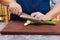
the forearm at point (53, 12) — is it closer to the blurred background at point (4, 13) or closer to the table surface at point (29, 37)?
the table surface at point (29, 37)

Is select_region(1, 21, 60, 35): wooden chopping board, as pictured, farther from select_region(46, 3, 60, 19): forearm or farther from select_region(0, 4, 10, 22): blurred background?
select_region(0, 4, 10, 22): blurred background

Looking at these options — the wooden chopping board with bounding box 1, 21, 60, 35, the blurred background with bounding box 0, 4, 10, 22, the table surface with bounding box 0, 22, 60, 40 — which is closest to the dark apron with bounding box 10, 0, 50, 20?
the wooden chopping board with bounding box 1, 21, 60, 35

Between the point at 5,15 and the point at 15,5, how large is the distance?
119cm

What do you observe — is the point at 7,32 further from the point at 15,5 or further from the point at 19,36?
the point at 15,5

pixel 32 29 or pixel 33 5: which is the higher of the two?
pixel 33 5

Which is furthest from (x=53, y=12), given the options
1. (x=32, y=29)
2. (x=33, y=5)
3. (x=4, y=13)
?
(x=4, y=13)

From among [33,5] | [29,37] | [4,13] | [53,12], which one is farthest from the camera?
[4,13]

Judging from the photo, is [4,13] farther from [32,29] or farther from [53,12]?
[32,29]

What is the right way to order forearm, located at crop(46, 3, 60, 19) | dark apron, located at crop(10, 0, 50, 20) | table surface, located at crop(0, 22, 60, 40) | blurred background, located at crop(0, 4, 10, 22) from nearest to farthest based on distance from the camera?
1. table surface, located at crop(0, 22, 60, 40)
2. forearm, located at crop(46, 3, 60, 19)
3. dark apron, located at crop(10, 0, 50, 20)
4. blurred background, located at crop(0, 4, 10, 22)

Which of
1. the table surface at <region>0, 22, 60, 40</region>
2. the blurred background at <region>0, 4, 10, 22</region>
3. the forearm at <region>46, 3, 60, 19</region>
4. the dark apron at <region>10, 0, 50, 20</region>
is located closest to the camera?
the table surface at <region>0, 22, 60, 40</region>

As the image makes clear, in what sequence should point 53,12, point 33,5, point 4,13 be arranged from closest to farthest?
point 53,12, point 33,5, point 4,13

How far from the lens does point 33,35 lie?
95cm

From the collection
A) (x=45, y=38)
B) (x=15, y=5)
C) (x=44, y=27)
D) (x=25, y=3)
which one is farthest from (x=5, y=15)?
(x=45, y=38)

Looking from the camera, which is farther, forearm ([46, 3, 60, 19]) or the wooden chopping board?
forearm ([46, 3, 60, 19])
